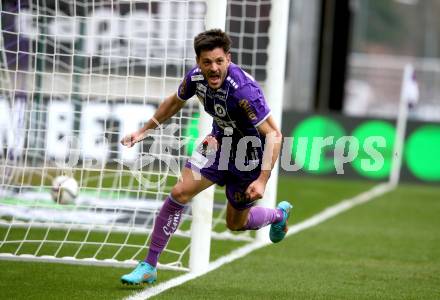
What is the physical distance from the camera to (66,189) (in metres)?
9.41

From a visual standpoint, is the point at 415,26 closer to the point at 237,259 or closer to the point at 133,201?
the point at 133,201

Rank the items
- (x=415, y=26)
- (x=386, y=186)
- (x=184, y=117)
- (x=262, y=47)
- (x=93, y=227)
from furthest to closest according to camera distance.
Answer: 1. (x=415, y=26)
2. (x=386, y=186)
3. (x=262, y=47)
4. (x=93, y=227)
5. (x=184, y=117)

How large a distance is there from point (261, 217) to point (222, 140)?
29.8 inches

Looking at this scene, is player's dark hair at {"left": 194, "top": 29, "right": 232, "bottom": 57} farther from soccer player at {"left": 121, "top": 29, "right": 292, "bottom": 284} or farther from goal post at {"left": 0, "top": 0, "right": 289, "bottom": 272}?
goal post at {"left": 0, "top": 0, "right": 289, "bottom": 272}

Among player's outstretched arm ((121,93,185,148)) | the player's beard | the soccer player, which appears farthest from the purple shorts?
the player's beard

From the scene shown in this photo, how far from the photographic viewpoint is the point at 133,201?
1070cm

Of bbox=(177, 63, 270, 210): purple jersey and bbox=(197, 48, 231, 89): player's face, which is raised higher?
bbox=(197, 48, 231, 89): player's face

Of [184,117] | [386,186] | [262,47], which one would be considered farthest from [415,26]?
[184,117]

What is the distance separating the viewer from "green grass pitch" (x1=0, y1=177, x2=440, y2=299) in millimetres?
6641

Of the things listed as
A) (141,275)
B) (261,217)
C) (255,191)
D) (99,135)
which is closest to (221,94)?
(255,191)

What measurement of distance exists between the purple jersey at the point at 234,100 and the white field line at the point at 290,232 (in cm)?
115

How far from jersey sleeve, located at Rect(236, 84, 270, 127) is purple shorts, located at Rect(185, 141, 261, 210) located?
0.49m

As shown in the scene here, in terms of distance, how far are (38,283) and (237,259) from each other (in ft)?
6.89

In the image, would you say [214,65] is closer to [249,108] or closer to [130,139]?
[249,108]
